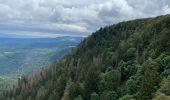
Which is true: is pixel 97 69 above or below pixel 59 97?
above

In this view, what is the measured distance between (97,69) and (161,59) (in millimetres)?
67300

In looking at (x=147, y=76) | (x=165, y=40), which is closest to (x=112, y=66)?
(x=165, y=40)

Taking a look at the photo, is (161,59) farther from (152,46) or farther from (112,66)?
(112,66)

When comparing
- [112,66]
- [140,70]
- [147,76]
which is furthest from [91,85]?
[147,76]

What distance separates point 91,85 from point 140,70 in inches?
1591

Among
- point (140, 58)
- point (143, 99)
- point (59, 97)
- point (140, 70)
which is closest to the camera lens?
point (143, 99)

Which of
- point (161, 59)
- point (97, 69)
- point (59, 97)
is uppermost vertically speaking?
point (161, 59)

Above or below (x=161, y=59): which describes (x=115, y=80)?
below

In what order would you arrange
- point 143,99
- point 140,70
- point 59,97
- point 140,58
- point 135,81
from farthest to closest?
1. point 59,97
2. point 140,58
3. point 140,70
4. point 135,81
5. point 143,99

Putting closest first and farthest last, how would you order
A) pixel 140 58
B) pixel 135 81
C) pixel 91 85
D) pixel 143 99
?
pixel 143 99, pixel 135 81, pixel 140 58, pixel 91 85

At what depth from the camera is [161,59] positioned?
406 ft

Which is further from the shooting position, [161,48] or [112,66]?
[112,66]

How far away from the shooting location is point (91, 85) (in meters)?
165

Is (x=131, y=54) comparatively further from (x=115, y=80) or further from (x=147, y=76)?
(x=147, y=76)
